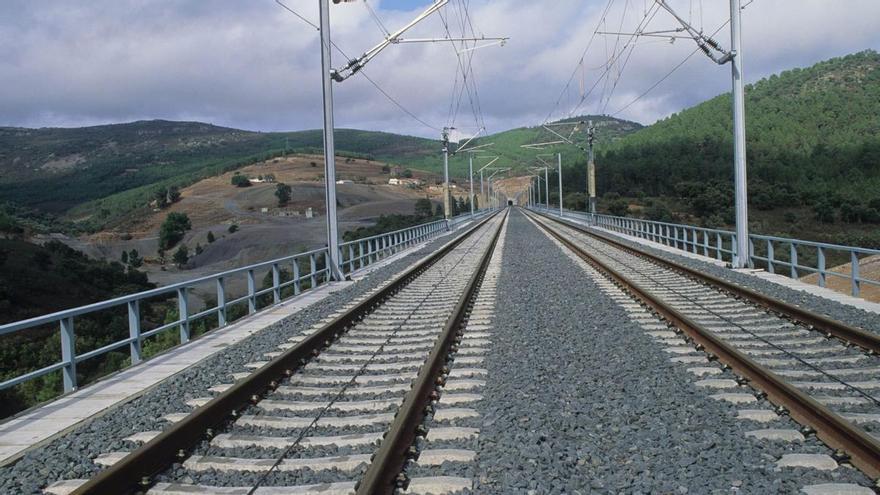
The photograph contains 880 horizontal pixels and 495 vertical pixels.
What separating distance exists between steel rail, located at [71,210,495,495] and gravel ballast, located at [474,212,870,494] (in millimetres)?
2241

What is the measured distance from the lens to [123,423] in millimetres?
6668

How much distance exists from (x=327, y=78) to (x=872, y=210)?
3116 inches

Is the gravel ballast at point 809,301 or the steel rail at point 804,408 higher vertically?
the steel rail at point 804,408

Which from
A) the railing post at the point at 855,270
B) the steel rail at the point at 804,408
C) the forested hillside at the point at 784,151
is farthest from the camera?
the forested hillside at the point at 784,151

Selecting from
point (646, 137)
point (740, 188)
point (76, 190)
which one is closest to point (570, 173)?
point (646, 137)

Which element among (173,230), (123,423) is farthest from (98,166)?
(123,423)

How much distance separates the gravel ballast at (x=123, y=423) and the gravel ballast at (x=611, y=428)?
9.63 feet

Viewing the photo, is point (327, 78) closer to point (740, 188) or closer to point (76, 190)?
point (740, 188)

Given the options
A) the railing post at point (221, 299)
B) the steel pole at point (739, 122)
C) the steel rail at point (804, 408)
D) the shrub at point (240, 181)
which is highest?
the shrub at point (240, 181)

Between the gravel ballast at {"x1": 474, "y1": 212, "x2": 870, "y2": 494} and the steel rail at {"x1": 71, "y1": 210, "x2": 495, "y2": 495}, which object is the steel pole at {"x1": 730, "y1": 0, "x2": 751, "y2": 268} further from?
the steel rail at {"x1": 71, "y1": 210, "x2": 495, "y2": 495}

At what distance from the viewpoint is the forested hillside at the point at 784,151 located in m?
91.2

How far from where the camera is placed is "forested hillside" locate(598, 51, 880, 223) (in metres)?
91.2

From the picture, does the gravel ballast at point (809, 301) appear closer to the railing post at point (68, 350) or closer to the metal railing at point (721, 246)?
the metal railing at point (721, 246)

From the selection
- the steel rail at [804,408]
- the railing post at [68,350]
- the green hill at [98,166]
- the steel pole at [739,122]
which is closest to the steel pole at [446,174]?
the steel pole at [739,122]
